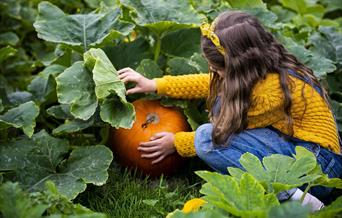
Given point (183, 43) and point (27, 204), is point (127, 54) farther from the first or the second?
point (27, 204)

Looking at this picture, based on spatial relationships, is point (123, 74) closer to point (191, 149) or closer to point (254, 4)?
point (191, 149)

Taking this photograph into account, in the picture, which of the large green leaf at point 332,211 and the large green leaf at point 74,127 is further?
the large green leaf at point 74,127

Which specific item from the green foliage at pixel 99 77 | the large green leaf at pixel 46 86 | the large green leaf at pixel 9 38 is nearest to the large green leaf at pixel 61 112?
the green foliage at pixel 99 77

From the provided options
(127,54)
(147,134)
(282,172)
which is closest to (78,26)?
(127,54)

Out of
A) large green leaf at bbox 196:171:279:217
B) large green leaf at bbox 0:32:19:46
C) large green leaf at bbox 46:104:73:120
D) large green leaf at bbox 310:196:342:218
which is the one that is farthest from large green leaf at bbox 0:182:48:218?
large green leaf at bbox 0:32:19:46

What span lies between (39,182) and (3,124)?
0.29 meters

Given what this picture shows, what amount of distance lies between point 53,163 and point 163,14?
0.96 meters

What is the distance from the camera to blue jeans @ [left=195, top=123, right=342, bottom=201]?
8.80ft

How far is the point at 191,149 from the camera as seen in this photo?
2867 millimetres

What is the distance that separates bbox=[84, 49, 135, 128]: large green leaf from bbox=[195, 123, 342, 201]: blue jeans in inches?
14.7

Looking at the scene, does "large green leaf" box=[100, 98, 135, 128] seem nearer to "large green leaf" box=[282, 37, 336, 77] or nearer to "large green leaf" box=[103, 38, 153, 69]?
"large green leaf" box=[103, 38, 153, 69]

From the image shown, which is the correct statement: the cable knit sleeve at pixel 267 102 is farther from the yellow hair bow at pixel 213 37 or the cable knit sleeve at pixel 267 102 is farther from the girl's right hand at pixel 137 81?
the girl's right hand at pixel 137 81

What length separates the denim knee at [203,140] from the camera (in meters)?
2.76

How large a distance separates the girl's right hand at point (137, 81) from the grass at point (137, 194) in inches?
15.8
